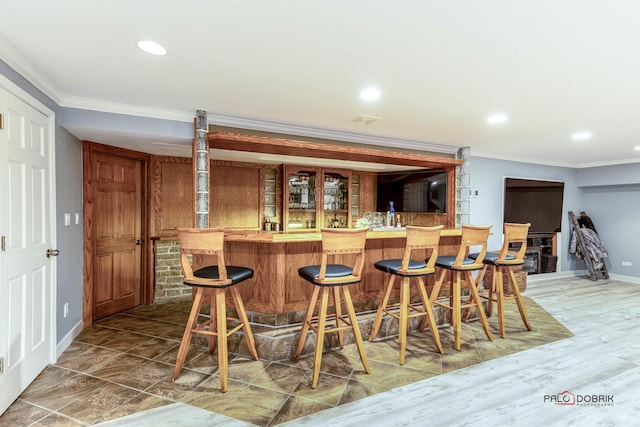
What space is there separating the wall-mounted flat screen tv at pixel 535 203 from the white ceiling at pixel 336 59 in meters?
2.33

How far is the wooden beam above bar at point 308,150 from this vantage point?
138 inches

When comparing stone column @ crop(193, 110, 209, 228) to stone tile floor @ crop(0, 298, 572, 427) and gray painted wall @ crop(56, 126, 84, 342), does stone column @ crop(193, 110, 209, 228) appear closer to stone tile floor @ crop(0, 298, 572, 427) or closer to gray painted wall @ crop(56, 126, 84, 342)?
gray painted wall @ crop(56, 126, 84, 342)

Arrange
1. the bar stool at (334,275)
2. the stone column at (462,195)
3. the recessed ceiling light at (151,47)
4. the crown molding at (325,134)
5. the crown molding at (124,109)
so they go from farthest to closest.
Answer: the stone column at (462,195)
the crown molding at (325,134)
the crown molding at (124,109)
the bar stool at (334,275)
the recessed ceiling light at (151,47)

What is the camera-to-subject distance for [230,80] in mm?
2580

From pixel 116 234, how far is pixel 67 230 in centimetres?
92

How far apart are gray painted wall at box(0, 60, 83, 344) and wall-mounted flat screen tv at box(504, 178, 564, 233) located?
631 cm

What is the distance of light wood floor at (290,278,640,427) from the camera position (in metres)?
2.15

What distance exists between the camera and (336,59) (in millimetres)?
2186

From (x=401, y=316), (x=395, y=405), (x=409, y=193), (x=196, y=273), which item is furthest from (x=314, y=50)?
(x=409, y=193)

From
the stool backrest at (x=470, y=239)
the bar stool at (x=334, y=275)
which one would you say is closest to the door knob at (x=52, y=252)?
the bar stool at (x=334, y=275)

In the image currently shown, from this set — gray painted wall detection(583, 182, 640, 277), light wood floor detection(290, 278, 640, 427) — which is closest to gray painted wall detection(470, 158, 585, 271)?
gray painted wall detection(583, 182, 640, 277)

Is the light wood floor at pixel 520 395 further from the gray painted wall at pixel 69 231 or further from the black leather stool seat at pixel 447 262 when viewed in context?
the gray painted wall at pixel 69 231

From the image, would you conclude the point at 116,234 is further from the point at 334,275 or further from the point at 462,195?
the point at 462,195

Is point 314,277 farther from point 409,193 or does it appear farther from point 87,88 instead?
point 409,193
